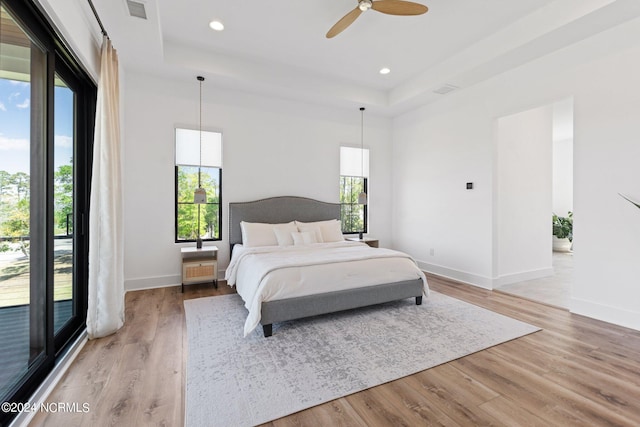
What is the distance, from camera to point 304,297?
297 centimetres

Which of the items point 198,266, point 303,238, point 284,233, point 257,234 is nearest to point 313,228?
point 303,238

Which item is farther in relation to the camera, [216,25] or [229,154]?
[229,154]

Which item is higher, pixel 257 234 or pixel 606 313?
pixel 257 234

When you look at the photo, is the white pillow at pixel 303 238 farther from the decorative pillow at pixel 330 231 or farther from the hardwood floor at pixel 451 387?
the hardwood floor at pixel 451 387

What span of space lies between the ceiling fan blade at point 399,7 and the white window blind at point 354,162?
318 centimetres

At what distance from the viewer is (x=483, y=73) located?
415 cm

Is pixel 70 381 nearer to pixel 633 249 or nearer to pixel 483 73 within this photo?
pixel 633 249

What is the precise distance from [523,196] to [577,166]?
1.53m

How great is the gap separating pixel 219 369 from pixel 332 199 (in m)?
3.97

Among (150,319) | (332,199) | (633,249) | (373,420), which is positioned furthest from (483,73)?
(150,319)

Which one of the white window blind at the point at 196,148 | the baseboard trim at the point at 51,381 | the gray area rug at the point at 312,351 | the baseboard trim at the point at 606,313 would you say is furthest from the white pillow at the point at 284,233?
the baseboard trim at the point at 606,313

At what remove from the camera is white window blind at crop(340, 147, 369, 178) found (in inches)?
233

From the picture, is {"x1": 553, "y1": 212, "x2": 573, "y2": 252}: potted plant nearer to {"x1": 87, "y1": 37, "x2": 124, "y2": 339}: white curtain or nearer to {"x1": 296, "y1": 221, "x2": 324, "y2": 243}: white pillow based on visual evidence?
{"x1": 296, "y1": 221, "x2": 324, "y2": 243}: white pillow

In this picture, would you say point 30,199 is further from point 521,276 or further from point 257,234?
point 521,276
